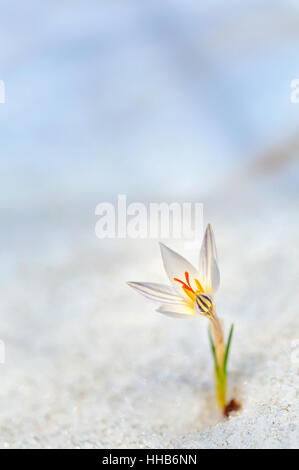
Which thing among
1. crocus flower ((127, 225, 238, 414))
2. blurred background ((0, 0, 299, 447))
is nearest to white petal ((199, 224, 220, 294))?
crocus flower ((127, 225, 238, 414))

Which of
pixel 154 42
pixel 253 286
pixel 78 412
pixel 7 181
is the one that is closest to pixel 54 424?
pixel 78 412

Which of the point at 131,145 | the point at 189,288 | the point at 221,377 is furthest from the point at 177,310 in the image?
the point at 131,145

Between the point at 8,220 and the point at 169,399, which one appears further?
the point at 8,220

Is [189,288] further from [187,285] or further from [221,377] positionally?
[221,377]

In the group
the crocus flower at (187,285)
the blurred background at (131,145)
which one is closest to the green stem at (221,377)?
the crocus flower at (187,285)

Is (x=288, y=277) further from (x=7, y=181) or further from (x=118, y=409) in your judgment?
(x=7, y=181)

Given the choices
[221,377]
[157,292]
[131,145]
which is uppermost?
[131,145]

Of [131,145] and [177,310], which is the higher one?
[131,145]
